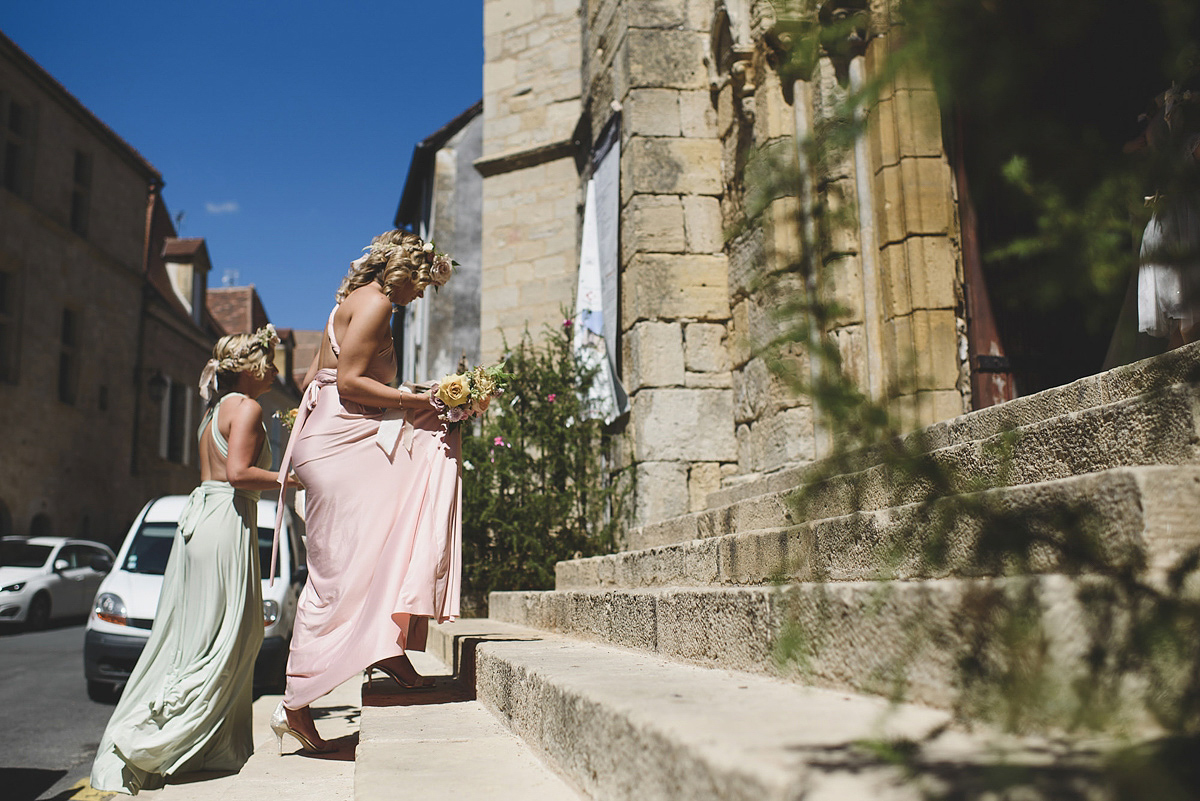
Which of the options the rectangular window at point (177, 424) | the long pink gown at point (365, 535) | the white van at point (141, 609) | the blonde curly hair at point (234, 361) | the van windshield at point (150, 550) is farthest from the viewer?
the rectangular window at point (177, 424)

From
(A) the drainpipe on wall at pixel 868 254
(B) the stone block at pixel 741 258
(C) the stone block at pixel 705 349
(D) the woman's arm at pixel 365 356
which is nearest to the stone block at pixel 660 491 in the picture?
(C) the stone block at pixel 705 349

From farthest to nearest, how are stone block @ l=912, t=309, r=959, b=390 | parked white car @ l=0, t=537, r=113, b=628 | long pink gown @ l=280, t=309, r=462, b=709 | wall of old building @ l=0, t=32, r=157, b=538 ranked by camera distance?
wall of old building @ l=0, t=32, r=157, b=538 → parked white car @ l=0, t=537, r=113, b=628 → stone block @ l=912, t=309, r=959, b=390 → long pink gown @ l=280, t=309, r=462, b=709

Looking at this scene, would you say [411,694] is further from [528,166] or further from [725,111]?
[528,166]

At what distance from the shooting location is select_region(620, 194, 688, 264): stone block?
7.05 metres

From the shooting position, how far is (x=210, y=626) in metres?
3.57

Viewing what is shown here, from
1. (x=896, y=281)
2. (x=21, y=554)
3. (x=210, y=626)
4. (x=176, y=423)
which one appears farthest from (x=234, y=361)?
(x=176, y=423)

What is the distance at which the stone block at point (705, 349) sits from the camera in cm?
697

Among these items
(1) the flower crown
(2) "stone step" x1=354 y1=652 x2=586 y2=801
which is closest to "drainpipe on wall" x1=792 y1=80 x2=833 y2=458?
(2) "stone step" x1=354 y1=652 x2=586 y2=801

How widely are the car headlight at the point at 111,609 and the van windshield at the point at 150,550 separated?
33 centimetres

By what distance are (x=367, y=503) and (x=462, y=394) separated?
51cm

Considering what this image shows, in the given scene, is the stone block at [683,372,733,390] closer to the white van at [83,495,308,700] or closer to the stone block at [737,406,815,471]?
the stone block at [737,406,815,471]

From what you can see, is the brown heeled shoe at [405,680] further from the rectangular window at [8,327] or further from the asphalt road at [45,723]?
the rectangular window at [8,327]

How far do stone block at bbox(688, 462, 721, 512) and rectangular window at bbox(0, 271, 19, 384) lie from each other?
1549 centimetres

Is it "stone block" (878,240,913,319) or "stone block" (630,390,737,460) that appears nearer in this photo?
"stone block" (878,240,913,319)
